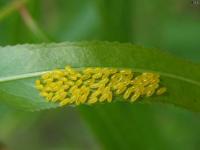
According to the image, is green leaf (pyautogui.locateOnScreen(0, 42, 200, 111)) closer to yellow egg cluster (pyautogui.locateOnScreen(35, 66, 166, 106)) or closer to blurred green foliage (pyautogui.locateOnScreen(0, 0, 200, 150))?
yellow egg cluster (pyautogui.locateOnScreen(35, 66, 166, 106))

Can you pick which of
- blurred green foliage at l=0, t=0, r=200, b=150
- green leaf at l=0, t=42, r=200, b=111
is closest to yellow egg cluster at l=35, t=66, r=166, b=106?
green leaf at l=0, t=42, r=200, b=111

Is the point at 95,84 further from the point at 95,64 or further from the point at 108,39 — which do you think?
the point at 108,39

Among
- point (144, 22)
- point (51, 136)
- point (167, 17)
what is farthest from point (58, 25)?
point (51, 136)

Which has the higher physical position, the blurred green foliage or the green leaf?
the green leaf

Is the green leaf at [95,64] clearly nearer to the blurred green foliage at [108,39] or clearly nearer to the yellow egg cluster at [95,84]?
the yellow egg cluster at [95,84]

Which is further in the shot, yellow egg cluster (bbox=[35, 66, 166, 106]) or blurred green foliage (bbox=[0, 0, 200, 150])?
blurred green foliage (bbox=[0, 0, 200, 150])
